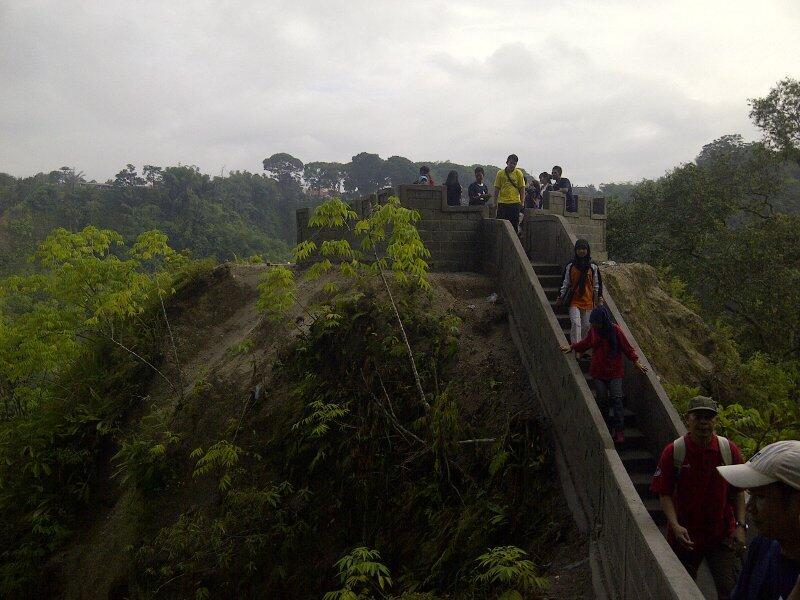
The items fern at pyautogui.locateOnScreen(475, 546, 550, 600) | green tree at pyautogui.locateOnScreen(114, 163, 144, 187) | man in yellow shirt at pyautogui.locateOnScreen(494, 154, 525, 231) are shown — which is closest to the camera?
fern at pyautogui.locateOnScreen(475, 546, 550, 600)

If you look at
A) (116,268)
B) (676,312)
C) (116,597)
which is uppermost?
(116,268)

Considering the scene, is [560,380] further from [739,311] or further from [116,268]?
[739,311]

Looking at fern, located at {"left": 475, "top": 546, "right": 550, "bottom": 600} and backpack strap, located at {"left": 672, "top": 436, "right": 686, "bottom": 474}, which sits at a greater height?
backpack strap, located at {"left": 672, "top": 436, "right": 686, "bottom": 474}

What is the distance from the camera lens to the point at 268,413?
30.6 ft

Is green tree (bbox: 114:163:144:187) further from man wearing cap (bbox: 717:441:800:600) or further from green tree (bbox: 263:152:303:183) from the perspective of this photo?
man wearing cap (bbox: 717:441:800:600)

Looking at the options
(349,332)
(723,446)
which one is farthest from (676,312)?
(723,446)

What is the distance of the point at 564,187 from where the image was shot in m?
13.5

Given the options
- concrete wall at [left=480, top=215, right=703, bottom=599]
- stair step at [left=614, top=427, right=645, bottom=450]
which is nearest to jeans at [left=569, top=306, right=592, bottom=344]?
concrete wall at [left=480, top=215, right=703, bottom=599]

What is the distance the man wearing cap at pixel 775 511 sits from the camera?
7.39 feet

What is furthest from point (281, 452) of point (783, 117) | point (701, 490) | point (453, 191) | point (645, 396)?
point (783, 117)

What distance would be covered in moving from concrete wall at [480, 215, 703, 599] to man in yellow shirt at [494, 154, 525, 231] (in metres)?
0.67

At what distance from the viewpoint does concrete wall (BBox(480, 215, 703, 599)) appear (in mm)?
4418

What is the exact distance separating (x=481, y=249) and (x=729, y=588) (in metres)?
7.60

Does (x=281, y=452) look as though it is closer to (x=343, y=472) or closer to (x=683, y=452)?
(x=343, y=472)
